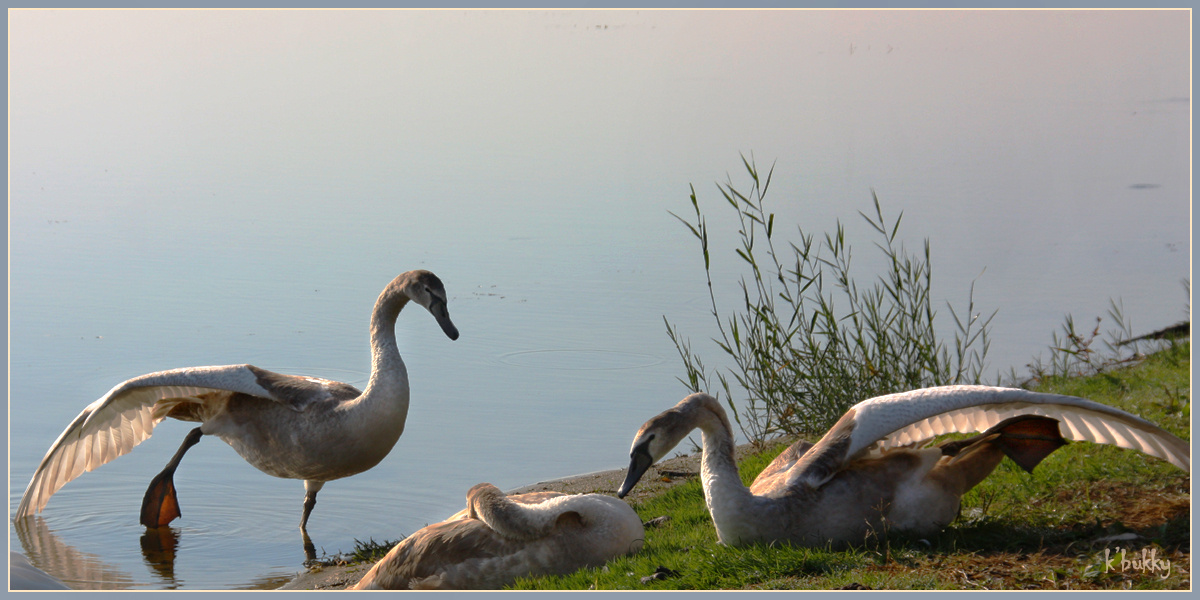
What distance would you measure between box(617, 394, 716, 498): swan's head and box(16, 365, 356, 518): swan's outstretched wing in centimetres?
257

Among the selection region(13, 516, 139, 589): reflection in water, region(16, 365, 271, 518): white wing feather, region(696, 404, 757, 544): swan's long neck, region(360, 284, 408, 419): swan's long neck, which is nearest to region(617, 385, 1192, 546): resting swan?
region(696, 404, 757, 544): swan's long neck

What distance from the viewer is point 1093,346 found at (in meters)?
A: 10.3

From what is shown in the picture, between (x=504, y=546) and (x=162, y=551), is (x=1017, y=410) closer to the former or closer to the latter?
(x=504, y=546)

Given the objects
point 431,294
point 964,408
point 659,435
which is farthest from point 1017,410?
point 431,294

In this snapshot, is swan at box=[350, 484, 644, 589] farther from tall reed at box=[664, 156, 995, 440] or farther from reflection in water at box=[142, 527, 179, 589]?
tall reed at box=[664, 156, 995, 440]

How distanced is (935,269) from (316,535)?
796cm

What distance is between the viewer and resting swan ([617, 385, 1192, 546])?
5.39 metres

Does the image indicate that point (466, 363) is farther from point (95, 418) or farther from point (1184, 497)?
point (1184, 497)

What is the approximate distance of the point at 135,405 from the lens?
708cm

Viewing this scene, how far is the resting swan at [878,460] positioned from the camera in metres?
5.39

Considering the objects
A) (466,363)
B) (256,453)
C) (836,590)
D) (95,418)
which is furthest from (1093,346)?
(95,418)

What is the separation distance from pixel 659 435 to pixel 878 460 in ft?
3.71
